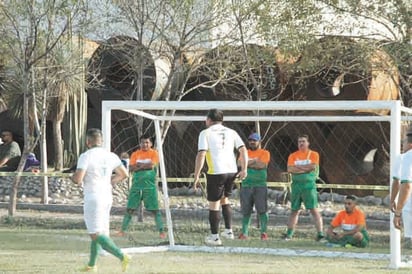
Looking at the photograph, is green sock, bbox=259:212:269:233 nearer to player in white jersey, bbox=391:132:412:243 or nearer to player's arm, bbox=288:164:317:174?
player's arm, bbox=288:164:317:174

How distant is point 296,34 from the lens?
70.4 feet

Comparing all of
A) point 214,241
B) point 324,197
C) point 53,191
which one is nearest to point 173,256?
point 214,241

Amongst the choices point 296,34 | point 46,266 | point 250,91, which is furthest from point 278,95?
point 46,266

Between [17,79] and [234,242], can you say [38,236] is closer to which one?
[234,242]

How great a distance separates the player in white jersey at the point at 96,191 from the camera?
12.2m

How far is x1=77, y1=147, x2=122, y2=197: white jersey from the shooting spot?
12.3m

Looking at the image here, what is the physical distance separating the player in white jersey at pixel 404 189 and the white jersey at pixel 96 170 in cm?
315

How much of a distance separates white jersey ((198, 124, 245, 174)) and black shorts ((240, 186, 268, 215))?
2.85 m

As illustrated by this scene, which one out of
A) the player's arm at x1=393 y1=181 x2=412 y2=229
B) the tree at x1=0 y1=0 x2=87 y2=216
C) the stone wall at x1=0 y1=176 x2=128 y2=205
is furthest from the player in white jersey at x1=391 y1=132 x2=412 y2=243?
the stone wall at x1=0 y1=176 x2=128 y2=205

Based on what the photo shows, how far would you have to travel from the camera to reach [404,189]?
1195 cm

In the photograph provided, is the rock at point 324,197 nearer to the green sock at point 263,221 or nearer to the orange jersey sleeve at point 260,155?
the orange jersey sleeve at point 260,155

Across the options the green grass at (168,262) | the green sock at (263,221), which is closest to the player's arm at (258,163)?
the green sock at (263,221)

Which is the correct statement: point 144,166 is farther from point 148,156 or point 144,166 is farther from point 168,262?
Answer: point 168,262

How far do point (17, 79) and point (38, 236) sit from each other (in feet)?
25.3
